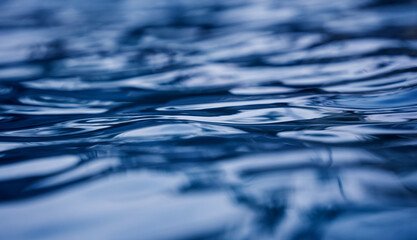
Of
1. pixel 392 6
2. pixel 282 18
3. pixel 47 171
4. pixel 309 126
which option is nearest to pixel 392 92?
pixel 309 126

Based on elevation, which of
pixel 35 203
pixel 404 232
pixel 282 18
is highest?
pixel 282 18

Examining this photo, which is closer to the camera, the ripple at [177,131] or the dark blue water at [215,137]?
the dark blue water at [215,137]

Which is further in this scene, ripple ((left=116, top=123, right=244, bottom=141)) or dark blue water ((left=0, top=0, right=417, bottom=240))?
ripple ((left=116, top=123, right=244, bottom=141))

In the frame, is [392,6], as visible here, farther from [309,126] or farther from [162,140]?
[162,140]

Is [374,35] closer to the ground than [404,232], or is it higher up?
higher up

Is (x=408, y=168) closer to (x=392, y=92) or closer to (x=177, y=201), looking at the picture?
(x=177, y=201)

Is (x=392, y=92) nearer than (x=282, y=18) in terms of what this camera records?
Yes

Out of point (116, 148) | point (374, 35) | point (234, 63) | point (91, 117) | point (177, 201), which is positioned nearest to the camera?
point (177, 201)

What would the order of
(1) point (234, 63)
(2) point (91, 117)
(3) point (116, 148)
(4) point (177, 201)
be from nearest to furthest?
(4) point (177, 201) < (3) point (116, 148) < (2) point (91, 117) < (1) point (234, 63)
